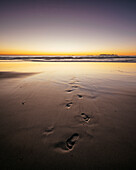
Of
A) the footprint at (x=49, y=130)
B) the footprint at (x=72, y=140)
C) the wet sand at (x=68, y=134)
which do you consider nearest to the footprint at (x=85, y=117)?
the wet sand at (x=68, y=134)

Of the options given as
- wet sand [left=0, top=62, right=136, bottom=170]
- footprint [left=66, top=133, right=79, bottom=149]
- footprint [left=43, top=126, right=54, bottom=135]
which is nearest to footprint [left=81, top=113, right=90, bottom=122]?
wet sand [left=0, top=62, right=136, bottom=170]

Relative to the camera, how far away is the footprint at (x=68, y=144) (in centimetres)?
145

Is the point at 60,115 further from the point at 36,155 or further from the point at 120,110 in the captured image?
the point at 120,110

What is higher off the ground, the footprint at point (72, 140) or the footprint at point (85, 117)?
the footprint at point (85, 117)

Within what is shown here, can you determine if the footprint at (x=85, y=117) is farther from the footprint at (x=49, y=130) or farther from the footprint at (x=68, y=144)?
the footprint at (x=49, y=130)

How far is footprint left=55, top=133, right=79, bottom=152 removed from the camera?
1.45 metres

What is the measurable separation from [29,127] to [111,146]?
4.98 feet

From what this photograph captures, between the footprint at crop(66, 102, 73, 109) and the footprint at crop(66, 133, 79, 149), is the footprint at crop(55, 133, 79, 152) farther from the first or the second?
the footprint at crop(66, 102, 73, 109)

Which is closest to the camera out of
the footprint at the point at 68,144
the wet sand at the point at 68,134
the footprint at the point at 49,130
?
the wet sand at the point at 68,134

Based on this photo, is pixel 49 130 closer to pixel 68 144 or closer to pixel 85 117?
pixel 68 144

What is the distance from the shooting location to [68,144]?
1.53m

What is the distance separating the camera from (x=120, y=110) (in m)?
2.43

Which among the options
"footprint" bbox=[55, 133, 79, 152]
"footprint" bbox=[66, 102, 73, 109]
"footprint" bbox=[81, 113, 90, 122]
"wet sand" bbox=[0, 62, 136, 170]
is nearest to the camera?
"wet sand" bbox=[0, 62, 136, 170]

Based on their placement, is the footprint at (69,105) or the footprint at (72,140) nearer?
the footprint at (72,140)
